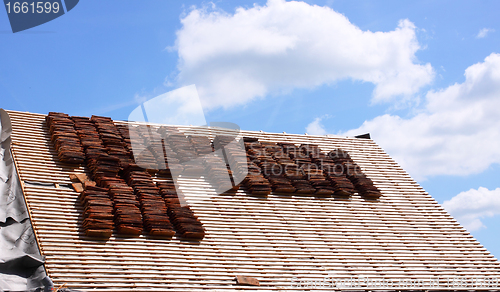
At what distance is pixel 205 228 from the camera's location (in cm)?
1088

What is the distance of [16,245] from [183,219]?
3.38m

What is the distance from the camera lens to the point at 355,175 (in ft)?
48.7

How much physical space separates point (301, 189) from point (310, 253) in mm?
2518

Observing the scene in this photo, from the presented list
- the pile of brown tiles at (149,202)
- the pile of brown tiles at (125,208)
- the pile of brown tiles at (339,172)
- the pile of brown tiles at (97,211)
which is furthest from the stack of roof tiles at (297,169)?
the pile of brown tiles at (97,211)

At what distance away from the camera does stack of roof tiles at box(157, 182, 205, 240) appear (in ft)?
33.8

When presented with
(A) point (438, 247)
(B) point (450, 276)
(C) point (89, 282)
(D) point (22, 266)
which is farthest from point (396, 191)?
(D) point (22, 266)

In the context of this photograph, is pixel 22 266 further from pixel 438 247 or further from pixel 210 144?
pixel 438 247

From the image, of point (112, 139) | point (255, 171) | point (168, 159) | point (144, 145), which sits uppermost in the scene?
point (112, 139)

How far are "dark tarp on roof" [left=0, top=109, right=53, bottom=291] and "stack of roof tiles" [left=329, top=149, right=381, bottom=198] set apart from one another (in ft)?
30.2

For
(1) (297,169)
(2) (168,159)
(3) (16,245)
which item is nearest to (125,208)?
(3) (16,245)

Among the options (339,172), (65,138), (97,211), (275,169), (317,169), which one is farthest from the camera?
(339,172)

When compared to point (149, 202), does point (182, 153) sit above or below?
above

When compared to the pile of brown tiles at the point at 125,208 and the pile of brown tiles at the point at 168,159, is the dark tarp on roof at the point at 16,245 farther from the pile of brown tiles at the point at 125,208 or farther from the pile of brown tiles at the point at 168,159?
the pile of brown tiles at the point at 168,159

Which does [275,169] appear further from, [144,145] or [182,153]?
[144,145]
